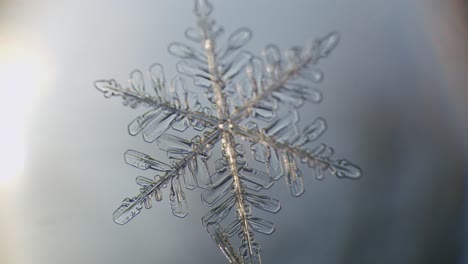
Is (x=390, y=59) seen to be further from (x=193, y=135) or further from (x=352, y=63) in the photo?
(x=193, y=135)

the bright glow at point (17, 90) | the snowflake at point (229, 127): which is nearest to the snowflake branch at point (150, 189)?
the snowflake at point (229, 127)

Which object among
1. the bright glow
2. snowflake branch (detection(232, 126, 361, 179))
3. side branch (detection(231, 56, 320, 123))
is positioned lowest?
snowflake branch (detection(232, 126, 361, 179))

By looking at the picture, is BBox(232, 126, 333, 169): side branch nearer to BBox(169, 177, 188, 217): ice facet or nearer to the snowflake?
the snowflake

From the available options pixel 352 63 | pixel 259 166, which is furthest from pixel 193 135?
pixel 352 63

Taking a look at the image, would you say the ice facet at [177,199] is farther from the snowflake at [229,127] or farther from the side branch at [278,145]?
the side branch at [278,145]

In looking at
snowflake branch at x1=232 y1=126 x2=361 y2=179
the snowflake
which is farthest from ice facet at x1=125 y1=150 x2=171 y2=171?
snowflake branch at x1=232 y1=126 x2=361 y2=179
